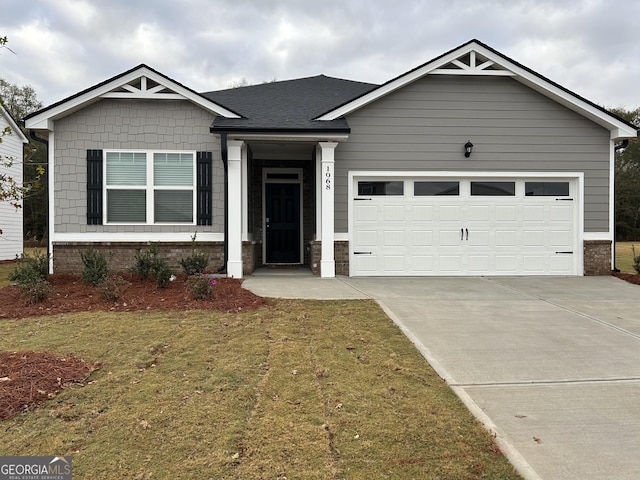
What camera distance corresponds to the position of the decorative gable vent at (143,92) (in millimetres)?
9453

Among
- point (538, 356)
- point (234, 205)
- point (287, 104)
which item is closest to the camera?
point (538, 356)

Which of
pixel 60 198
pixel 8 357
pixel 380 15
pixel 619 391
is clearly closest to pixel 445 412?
pixel 619 391

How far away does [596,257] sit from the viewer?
1037 cm

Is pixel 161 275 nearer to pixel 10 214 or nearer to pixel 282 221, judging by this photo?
pixel 282 221

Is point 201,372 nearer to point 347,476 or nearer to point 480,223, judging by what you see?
point 347,476

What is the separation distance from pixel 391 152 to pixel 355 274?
2976 mm

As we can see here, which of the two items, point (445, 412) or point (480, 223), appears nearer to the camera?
point (445, 412)

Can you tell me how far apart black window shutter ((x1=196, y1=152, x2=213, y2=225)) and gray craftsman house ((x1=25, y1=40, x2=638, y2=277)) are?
1.2 inches

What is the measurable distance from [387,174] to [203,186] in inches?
165

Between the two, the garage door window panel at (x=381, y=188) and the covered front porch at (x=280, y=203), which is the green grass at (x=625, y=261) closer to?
the garage door window panel at (x=381, y=188)

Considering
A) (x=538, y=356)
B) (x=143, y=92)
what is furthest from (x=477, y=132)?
(x=143, y=92)

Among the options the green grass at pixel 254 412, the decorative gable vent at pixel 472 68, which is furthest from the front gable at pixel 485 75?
the green grass at pixel 254 412

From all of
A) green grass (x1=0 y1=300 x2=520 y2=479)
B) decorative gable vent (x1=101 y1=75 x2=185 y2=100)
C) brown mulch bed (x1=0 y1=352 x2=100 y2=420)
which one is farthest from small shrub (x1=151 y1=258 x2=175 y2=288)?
decorative gable vent (x1=101 y1=75 x2=185 y2=100)

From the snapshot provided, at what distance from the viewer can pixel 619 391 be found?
3.71 m
